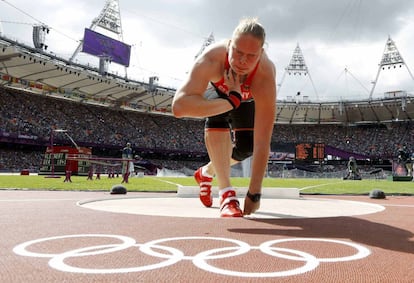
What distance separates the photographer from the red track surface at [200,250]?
1530 millimetres

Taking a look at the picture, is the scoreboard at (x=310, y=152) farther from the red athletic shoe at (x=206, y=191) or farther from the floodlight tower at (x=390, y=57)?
the red athletic shoe at (x=206, y=191)

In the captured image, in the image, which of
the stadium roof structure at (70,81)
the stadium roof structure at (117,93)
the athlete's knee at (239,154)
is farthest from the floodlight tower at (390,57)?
the athlete's knee at (239,154)

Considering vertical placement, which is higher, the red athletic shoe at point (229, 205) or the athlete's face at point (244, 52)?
the athlete's face at point (244, 52)

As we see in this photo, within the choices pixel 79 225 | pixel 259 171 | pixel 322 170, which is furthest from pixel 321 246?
pixel 322 170

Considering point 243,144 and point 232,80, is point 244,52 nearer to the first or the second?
point 232,80

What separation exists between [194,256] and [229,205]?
5.77 feet

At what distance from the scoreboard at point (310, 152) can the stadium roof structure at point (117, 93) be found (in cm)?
676

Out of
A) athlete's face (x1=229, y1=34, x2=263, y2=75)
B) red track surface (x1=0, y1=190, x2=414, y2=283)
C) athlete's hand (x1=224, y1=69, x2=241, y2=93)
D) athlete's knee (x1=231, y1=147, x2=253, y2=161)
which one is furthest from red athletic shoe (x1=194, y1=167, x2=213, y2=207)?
athlete's face (x1=229, y1=34, x2=263, y2=75)

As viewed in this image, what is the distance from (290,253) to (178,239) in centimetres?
69

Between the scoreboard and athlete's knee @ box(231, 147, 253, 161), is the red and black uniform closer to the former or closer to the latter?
athlete's knee @ box(231, 147, 253, 161)

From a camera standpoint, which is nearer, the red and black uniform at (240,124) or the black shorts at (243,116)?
the red and black uniform at (240,124)

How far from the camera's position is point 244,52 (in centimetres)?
287

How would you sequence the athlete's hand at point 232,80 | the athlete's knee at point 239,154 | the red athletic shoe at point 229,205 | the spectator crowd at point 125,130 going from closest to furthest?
1. the athlete's hand at point 232,80
2. the red athletic shoe at point 229,205
3. the athlete's knee at point 239,154
4. the spectator crowd at point 125,130

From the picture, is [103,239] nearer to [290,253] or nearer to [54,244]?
[54,244]
